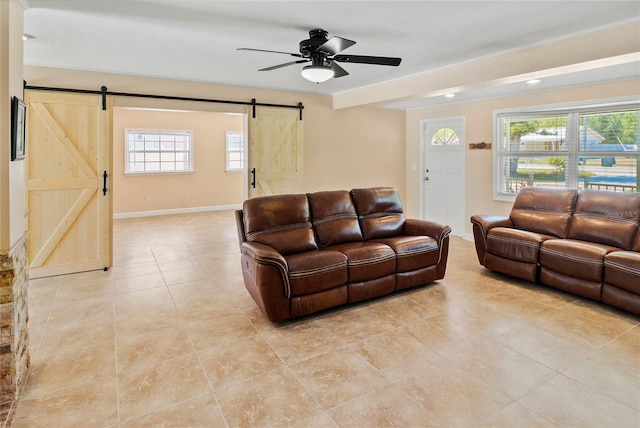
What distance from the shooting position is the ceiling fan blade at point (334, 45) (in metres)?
2.77

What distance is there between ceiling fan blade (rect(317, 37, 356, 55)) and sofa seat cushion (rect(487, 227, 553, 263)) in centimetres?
280

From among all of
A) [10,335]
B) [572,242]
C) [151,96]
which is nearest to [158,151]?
[151,96]

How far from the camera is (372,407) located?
2080 millimetres

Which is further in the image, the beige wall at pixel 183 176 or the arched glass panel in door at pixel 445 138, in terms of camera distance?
the beige wall at pixel 183 176

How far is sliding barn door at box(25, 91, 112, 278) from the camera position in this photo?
4.23 m

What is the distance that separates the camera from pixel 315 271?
319 centimetres

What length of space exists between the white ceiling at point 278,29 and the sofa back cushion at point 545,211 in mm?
1406

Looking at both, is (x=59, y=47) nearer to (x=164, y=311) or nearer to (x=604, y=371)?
(x=164, y=311)

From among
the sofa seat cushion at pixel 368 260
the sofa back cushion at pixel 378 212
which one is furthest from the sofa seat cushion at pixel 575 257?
the sofa seat cushion at pixel 368 260

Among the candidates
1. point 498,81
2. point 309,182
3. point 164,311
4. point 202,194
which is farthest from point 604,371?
point 202,194

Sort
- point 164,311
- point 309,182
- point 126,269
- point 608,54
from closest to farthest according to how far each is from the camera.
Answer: point 608,54 → point 164,311 → point 126,269 → point 309,182

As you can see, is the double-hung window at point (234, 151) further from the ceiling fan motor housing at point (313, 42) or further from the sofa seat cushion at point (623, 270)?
the sofa seat cushion at point (623, 270)

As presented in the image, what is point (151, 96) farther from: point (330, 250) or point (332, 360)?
point (332, 360)

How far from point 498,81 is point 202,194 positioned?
7548 mm
